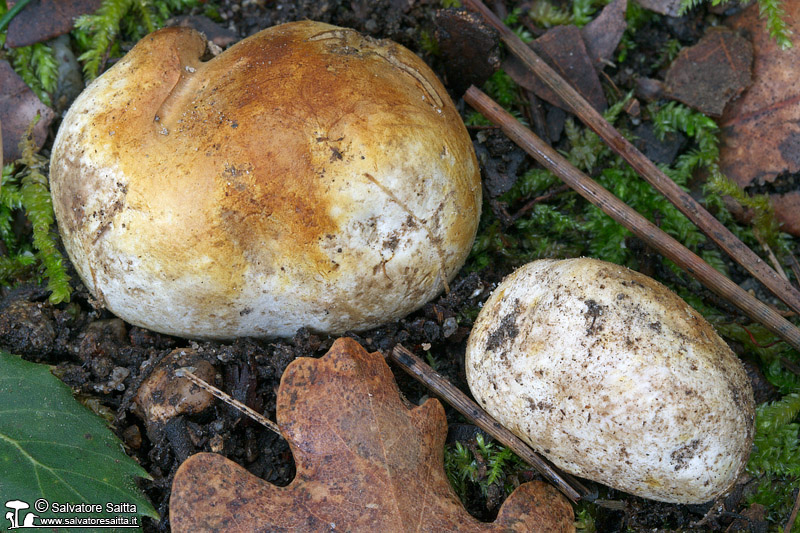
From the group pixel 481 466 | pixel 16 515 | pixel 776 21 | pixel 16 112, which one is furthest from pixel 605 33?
pixel 16 515

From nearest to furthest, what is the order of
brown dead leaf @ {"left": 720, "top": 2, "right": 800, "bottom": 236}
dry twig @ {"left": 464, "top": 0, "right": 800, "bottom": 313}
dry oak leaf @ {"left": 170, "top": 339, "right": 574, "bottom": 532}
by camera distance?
dry oak leaf @ {"left": 170, "top": 339, "right": 574, "bottom": 532} < dry twig @ {"left": 464, "top": 0, "right": 800, "bottom": 313} < brown dead leaf @ {"left": 720, "top": 2, "right": 800, "bottom": 236}

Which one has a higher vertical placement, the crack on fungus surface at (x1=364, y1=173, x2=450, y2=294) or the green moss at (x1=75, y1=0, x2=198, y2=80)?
the green moss at (x1=75, y1=0, x2=198, y2=80)

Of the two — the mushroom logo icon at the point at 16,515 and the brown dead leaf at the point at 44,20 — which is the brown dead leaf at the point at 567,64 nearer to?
the brown dead leaf at the point at 44,20

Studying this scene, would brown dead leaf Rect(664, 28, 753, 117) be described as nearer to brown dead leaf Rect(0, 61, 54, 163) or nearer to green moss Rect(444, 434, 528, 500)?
green moss Rect(444, 434, 528, 500)

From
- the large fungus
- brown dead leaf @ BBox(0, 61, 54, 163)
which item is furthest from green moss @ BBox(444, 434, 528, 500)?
brown dead leaf @ BBox(0, 61, 54, 163)

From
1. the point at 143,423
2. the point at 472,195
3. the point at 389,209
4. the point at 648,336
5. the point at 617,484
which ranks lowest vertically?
the point at 617,484

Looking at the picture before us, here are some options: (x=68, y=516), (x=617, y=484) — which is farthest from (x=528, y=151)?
(x=68, y=516)

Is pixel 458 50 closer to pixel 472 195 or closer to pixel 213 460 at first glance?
pixel 472 195
